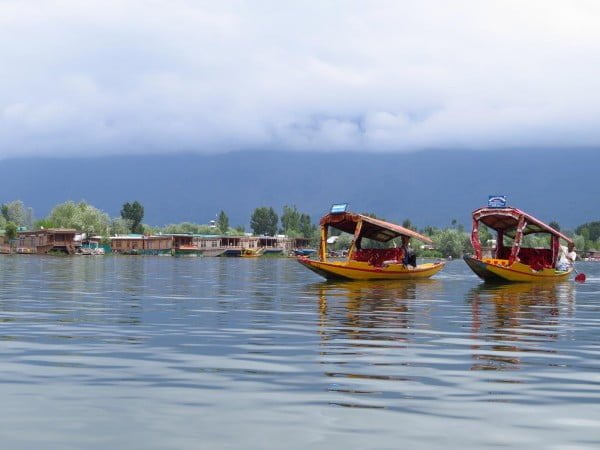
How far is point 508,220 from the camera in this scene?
58625 mm

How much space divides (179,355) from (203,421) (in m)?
6.39

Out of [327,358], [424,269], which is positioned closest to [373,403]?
[327,358]

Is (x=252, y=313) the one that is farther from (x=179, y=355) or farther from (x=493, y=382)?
(x=493, y=382)

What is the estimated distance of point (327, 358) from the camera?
18500mm

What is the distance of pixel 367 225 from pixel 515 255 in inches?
351

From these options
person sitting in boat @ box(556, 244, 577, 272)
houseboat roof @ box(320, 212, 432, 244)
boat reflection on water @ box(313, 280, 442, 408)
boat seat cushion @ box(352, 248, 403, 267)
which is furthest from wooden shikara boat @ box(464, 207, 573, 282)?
boat reflection on water @ box(313, 280, 442, 408)

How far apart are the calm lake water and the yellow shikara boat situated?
24512 millimetres

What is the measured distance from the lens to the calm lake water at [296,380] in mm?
11867

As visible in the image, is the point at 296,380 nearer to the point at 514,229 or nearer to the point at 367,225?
the point at 367,225

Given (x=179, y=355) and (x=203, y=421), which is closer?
(x=203, y=421)

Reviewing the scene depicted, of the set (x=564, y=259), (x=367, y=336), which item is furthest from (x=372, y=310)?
(x=564, y=259)

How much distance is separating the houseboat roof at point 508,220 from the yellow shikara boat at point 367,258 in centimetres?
452

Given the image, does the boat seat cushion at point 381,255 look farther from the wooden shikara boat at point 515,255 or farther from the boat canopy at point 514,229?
the wooden shikara boat at point 515,255

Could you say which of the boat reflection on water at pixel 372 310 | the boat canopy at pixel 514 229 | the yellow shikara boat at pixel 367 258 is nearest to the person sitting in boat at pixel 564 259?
the boat canopy at pixel 514 229
